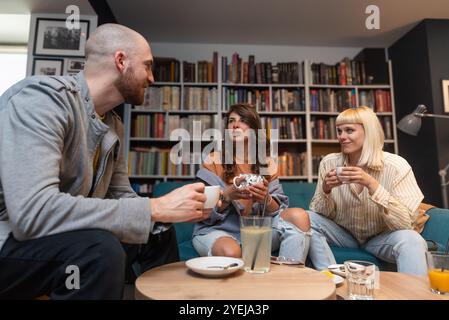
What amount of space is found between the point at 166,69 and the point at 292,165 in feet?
5.38

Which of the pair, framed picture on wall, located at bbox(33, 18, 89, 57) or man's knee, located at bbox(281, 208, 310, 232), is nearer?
man's knee, located at bbox(281, 208, 310, 232)

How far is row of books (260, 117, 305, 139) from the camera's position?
328cm

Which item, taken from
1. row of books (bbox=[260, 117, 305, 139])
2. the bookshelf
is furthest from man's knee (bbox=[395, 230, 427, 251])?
row of books (bbox=[260, 117, 305, 139])

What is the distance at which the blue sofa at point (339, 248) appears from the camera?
4.84 feet

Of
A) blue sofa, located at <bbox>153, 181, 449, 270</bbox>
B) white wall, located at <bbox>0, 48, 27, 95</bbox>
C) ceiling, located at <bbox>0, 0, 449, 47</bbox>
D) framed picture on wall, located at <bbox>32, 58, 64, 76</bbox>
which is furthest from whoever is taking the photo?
white wall, located at <bbox>0, 48, 27, 95</bbox>

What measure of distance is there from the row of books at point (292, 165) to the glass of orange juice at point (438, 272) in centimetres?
235

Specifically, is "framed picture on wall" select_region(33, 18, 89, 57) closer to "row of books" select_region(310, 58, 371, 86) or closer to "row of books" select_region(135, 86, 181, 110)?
"row of books" select_region(135, 86, 181, 110)

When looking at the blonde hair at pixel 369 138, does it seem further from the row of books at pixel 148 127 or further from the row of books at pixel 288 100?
the row of books at pixel 148 127

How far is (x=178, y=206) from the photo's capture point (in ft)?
2.44

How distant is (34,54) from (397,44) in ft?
11.5

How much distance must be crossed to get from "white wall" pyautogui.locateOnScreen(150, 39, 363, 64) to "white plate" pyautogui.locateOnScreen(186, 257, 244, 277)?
3024mm

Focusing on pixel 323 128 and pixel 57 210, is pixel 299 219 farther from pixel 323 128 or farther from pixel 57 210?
pixel 323 128

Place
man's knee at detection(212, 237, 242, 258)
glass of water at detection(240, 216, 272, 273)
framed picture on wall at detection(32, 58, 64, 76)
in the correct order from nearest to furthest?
glass of water at detection(240, 216, 272, 273) < man's knee at detection(212, 237, 242, 258) < framed picture on wall at detection(32, 58, 64, 76)

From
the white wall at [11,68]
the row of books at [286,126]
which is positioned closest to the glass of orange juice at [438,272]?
the row of books at [286,126]
